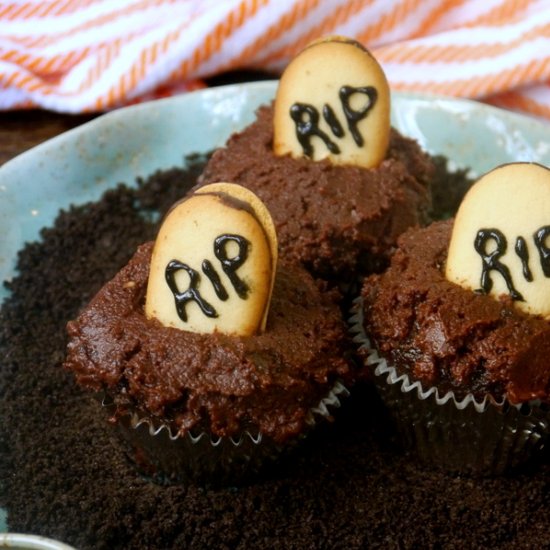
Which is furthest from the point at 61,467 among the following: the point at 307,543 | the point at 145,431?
the point at 307,543

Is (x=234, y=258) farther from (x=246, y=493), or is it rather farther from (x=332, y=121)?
(x=332, y=121)

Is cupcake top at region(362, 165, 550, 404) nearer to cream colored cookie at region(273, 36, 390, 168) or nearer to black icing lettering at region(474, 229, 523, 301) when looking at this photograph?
black icing lettering at region(474, 229, 523, 301)

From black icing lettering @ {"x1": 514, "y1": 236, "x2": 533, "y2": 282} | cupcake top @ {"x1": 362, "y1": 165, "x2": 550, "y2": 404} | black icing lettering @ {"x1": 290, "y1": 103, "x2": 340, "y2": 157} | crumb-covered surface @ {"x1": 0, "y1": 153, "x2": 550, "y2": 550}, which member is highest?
black icing lettering @ {"x1": 290, "y1": 103, "x2": 340, "y2": 157}

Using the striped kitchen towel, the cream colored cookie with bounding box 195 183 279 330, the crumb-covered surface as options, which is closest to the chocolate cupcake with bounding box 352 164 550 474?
the crumb-covered surface

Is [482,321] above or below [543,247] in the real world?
below

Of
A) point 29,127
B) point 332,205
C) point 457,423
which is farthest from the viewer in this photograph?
point 29,127

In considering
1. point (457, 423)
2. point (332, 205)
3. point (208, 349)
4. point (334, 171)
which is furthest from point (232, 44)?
point (457, 423)

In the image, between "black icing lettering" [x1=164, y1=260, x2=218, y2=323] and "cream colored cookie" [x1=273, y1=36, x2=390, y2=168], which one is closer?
"black icing lettering" [x1=164, y1=260, x2=218, y2=323]
